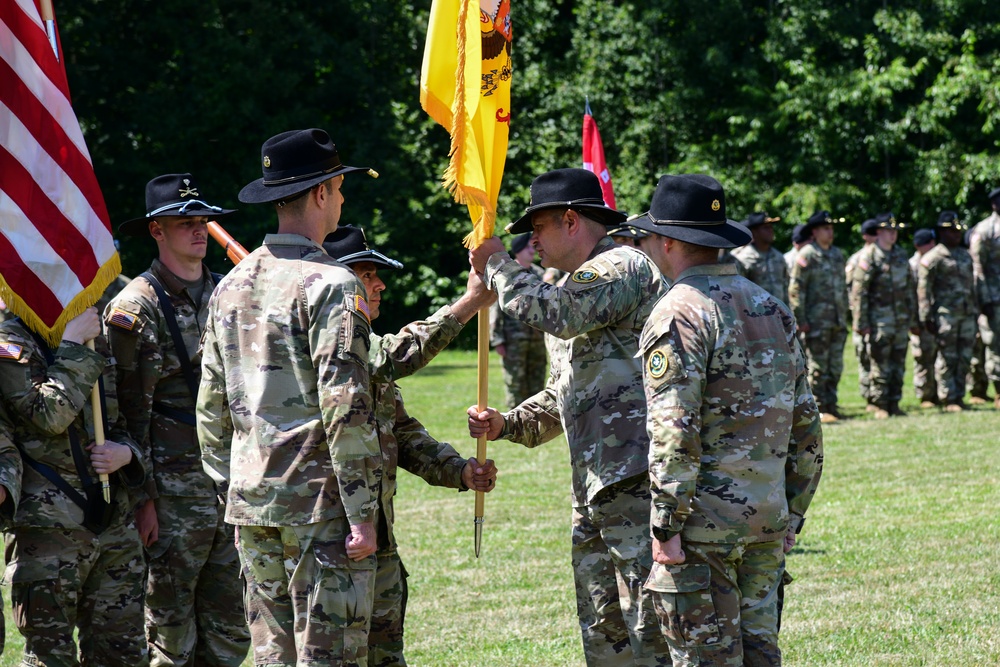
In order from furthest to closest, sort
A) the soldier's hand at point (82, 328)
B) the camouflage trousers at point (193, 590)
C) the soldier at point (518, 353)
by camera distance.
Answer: the soldier at point (518, 353) < the camouflage trousers at point (193, 590) < the soldier's hand at point (82, 328)

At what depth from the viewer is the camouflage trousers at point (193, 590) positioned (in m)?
6.31

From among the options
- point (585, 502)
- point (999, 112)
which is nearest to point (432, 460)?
point (585, 502)

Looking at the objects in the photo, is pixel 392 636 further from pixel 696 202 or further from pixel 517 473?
pixel 517 473

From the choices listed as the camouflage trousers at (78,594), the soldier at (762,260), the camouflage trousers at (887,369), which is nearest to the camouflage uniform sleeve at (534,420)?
the camouflage trousers at (78,594)

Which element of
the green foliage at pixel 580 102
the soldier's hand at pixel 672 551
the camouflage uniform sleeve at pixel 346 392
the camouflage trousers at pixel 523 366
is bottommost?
the camouflage trousers at pixel 523 366

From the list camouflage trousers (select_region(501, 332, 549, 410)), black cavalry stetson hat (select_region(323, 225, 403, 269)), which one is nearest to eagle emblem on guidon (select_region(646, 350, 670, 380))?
black cavalry stetson hat (select_region(323, 225, 403, 269))

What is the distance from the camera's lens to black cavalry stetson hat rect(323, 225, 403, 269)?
5734mm

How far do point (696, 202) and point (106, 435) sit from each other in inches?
128

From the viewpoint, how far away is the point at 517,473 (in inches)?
512

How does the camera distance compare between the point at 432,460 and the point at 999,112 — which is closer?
the point at 432,460

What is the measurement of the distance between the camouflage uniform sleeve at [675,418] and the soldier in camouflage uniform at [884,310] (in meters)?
12.6

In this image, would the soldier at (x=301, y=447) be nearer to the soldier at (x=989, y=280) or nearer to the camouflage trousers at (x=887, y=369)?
the camouflage trousers at (x=887, y=369)

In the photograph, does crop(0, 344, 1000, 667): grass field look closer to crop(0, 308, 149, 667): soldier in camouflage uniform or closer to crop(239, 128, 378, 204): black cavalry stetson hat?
crop(0, 308, 149, 667): soldier in camouflage uniform

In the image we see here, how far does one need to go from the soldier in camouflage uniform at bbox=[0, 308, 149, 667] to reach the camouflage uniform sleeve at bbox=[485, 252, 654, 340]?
6.88 feet
